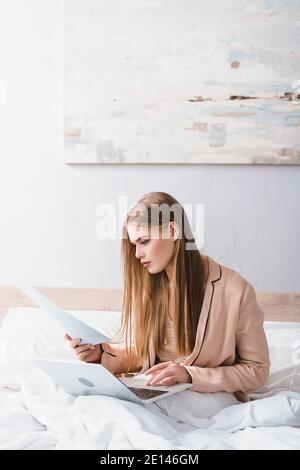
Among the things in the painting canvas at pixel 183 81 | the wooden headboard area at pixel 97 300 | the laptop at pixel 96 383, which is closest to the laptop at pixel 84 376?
the laptop at pixel 96 383

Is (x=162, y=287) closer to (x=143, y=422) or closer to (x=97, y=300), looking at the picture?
(x=143, y=422)

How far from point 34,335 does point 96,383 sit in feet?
2.06

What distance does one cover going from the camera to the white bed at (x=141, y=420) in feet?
4.15

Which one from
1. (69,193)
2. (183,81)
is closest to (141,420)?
(69,193)

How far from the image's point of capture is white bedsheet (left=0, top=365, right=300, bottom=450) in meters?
1.26

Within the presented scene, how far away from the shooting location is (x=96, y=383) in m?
1.40

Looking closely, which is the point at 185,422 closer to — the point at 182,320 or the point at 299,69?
the point at 182,320

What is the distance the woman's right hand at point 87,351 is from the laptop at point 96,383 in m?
0.10

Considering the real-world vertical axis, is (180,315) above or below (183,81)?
below

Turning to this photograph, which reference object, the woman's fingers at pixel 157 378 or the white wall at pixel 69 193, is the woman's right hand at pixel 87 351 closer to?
the woman's fingers at pixel 157 378

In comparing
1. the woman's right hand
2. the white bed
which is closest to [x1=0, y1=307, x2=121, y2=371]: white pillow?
the white bed

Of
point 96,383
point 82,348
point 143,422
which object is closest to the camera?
point 143,422
